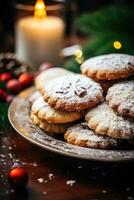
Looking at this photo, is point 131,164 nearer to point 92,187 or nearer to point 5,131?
point 92,187

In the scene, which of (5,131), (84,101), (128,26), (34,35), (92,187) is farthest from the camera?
(34,35)

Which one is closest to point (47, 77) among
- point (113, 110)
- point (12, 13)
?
point (113, 110)

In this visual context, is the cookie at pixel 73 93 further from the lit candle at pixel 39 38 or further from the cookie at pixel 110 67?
the lit candle at pixel 39 38

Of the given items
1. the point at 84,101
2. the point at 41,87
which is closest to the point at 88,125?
the point at 84,101

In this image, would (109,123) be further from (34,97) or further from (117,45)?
(117,45)

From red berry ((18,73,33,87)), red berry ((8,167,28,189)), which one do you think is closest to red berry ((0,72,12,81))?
red berry ((18,73,33,87))

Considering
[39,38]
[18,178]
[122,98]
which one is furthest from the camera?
[39,38]

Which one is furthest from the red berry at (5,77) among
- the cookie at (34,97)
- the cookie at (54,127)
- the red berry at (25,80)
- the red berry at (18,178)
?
the red berry at (18,178)

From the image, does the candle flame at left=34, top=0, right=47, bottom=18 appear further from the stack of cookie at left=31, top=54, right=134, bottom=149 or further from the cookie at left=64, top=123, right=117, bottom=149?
the cookie at left=64, top=123, right=117, bottom=149
